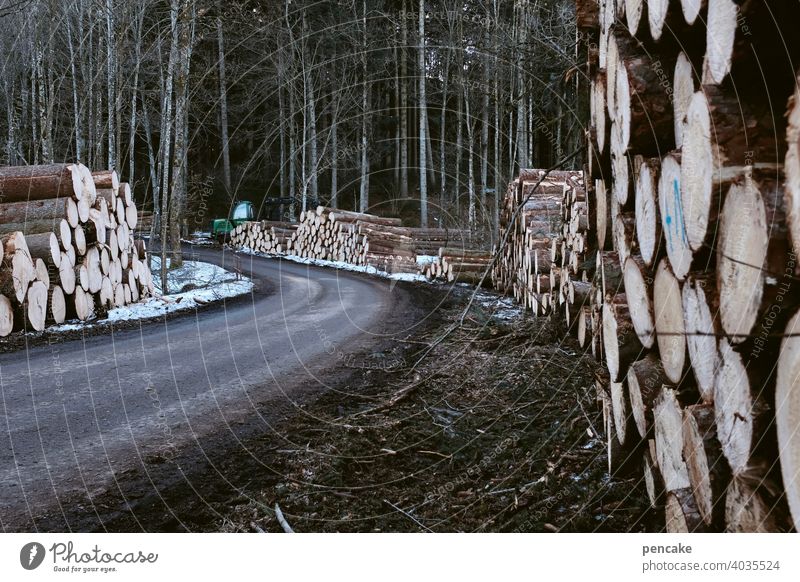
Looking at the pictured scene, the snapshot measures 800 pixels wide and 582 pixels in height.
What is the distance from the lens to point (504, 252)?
11.5m

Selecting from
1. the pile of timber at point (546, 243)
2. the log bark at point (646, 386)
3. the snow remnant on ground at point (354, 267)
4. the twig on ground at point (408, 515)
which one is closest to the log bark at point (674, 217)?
the log bark at point (646, 386)

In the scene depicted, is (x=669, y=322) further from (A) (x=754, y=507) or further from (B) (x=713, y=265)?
(A) (x=754, y=507)

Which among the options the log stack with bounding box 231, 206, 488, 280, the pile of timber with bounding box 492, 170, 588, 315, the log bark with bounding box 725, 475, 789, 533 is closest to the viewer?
the log bark with bounding box 725, 475, 789, 533

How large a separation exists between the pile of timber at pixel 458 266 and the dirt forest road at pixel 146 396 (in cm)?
418

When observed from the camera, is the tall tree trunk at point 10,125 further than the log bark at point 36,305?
Yes

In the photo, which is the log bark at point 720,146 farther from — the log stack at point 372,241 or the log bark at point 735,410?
the log stack at point 372,241

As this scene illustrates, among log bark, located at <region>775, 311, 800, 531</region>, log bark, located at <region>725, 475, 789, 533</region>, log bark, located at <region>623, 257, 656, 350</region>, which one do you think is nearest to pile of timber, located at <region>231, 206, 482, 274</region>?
log bark, located at <region>623, 257, 656, 350</region>

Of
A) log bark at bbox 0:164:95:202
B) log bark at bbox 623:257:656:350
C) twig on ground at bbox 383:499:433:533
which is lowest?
twig on ground at bbox 383:499:433:533

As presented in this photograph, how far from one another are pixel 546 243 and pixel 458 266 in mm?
5406

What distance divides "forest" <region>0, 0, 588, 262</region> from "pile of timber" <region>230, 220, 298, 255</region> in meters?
2.04

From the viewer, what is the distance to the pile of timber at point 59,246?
727 cm

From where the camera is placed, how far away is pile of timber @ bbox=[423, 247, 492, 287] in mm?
13102

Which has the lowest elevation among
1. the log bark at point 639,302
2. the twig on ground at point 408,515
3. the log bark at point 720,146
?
the twig on ground at point 408,515

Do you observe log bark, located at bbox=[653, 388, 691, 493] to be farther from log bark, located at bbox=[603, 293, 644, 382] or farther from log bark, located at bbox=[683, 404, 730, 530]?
log bark, located at bbox=[603, 293, 644, 382]
